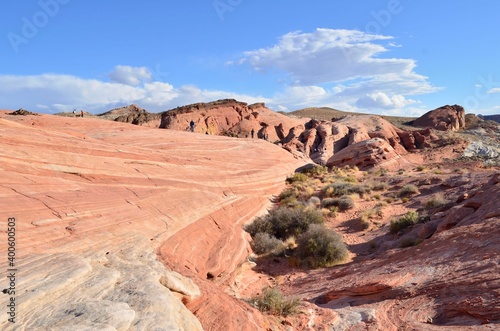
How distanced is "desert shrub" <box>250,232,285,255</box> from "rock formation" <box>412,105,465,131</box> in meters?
54.9

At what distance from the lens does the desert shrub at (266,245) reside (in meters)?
12.8

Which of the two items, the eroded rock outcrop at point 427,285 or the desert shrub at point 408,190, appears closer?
the eroded rock outcrop at point 427,285

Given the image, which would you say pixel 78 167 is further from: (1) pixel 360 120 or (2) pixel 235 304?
(1) pixel 360 120

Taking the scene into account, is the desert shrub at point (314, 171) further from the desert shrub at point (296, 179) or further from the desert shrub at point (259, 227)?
the desert shrub at point (259, 227)

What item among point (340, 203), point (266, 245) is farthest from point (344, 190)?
point (266, 245)

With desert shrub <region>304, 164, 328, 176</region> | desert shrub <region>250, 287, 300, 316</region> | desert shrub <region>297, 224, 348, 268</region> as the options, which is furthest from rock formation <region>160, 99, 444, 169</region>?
desert shrub <region>250, 287, 300, 316</region>

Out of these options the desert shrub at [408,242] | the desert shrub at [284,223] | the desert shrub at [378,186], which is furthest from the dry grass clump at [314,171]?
the desert shrub at [408,242]

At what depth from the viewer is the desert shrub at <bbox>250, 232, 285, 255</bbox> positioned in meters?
12.8

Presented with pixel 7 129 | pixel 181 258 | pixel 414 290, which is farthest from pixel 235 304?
pixel 7 129

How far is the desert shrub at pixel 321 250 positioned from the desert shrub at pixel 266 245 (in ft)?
2.27

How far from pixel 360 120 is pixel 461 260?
147 ft

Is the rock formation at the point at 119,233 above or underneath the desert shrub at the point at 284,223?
above

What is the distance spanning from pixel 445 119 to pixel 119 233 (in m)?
63.3

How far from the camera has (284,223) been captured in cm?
1469
